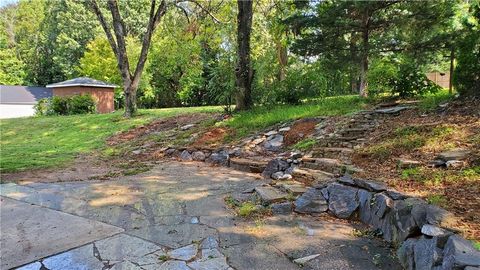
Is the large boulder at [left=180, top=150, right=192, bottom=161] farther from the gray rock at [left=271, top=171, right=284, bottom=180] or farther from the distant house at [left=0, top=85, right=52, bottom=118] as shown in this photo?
the distant house at [left=0, top=85, right=52, bottom=118]

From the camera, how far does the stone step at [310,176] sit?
15.1 feet

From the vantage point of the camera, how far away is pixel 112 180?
584cm

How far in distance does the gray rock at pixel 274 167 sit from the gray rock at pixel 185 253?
2.60 m

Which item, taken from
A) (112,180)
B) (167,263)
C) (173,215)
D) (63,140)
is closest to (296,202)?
(173,215)

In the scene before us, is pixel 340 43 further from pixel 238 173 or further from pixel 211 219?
pixel 211 219

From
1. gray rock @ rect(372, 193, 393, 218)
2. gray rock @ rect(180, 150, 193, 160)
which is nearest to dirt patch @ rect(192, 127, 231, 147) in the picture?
gray rock @ rect(180, 150, 193, 160)

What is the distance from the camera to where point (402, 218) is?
2941 millimetres

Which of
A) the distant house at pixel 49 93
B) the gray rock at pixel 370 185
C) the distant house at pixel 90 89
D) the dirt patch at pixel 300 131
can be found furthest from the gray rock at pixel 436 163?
the distant house at pixel 90 89

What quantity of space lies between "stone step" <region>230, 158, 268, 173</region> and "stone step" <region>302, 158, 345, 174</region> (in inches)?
28.7

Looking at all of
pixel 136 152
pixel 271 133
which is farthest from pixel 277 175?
pixel 136 152

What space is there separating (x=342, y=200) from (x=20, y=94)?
29.9 metres

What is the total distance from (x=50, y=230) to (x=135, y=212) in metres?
0.85

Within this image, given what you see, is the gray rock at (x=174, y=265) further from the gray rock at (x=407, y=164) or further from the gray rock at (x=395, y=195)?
the gray rock at (x=407, y=164)

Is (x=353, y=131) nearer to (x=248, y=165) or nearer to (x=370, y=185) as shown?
(x=248, y=165)
